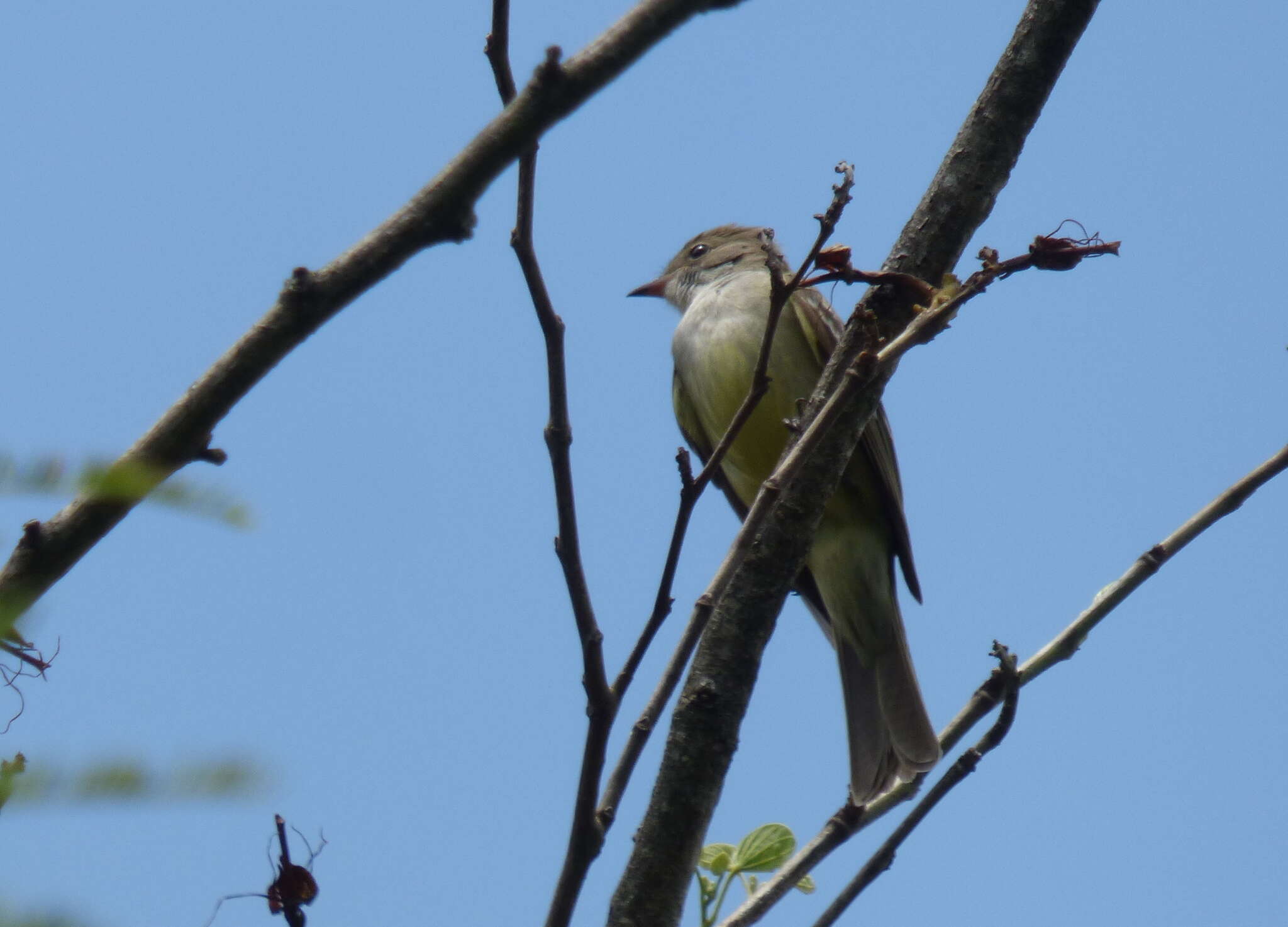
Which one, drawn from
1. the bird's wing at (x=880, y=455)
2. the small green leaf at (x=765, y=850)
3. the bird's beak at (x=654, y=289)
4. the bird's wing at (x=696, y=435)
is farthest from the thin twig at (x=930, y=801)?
the bird's beak at (x=654, y=289)

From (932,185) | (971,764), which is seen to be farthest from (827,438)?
(971,764)

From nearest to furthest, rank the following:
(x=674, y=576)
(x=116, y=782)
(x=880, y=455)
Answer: (x=116, y=782), (x=674, y=576), (x=880, y=455)

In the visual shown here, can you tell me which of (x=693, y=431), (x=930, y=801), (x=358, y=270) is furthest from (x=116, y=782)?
(x=693, y=431)

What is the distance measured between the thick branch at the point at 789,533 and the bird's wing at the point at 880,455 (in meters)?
2.50

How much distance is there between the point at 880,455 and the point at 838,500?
316mm

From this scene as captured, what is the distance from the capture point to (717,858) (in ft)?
11.8

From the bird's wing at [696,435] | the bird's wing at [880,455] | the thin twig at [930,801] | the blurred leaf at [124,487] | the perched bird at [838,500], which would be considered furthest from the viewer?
the bird's wing at [696,435]

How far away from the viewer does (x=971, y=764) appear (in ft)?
9.75

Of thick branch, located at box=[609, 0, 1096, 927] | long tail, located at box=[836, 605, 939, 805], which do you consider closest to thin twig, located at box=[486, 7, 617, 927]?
thick branch, located at box=[609, 0, 1096, 927]

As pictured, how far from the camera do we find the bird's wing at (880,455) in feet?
22.1

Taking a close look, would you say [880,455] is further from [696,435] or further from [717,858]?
[717,858]

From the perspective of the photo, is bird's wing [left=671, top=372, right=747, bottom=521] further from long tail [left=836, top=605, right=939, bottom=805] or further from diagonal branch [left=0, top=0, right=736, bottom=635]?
diagonal branch [left=0, top=0, right=736, bottom=635]

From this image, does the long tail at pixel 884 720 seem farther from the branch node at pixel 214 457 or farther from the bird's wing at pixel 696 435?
the branch node at pixel 214 457

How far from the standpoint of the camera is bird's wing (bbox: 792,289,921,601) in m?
6.72
